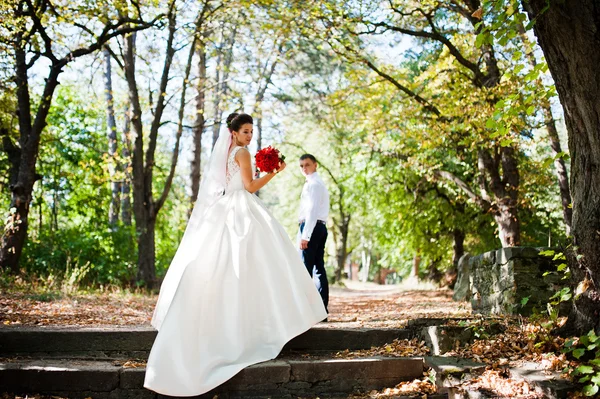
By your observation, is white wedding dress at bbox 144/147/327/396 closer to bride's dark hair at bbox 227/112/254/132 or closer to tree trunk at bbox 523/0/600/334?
bride's dark hair at bbox 227/112/254/132

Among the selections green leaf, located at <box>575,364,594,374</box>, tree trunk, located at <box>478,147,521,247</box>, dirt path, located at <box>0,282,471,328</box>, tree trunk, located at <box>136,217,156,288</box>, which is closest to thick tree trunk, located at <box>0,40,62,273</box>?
dirt path, located at <box>0,282,471,328</box>

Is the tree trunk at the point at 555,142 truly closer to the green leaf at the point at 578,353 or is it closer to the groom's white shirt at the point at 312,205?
the groom's white shirt at the point at 312,205

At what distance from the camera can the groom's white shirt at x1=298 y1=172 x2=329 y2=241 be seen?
623 cm

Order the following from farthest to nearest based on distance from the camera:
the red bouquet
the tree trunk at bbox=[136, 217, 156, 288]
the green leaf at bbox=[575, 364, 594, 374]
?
the tree trunk at bbox=[136, 217, 156, 288]
the red bouquet
the green leaf at bbox=[575, 364, 594, 374]

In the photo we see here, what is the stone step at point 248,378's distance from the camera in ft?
13.5

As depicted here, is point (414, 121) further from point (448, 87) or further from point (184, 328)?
point (184, 328)

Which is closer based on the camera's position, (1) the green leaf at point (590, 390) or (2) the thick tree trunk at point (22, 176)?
(1) the green leaf at point (590, 390)

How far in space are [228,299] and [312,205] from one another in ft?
6.93

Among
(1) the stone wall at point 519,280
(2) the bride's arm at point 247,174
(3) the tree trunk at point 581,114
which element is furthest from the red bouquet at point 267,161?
(1) the stone wall at point 519,280

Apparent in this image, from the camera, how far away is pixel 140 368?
4.28 metres

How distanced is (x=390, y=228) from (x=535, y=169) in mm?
5494

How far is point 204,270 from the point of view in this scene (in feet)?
14.8

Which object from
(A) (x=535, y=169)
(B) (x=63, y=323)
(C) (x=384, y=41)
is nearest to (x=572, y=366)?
(B) (x=63, y=323)

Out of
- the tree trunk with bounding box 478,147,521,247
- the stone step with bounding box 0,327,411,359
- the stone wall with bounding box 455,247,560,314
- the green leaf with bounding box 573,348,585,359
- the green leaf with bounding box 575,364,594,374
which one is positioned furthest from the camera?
the tree trunk with bounding box 478,147,521,247
